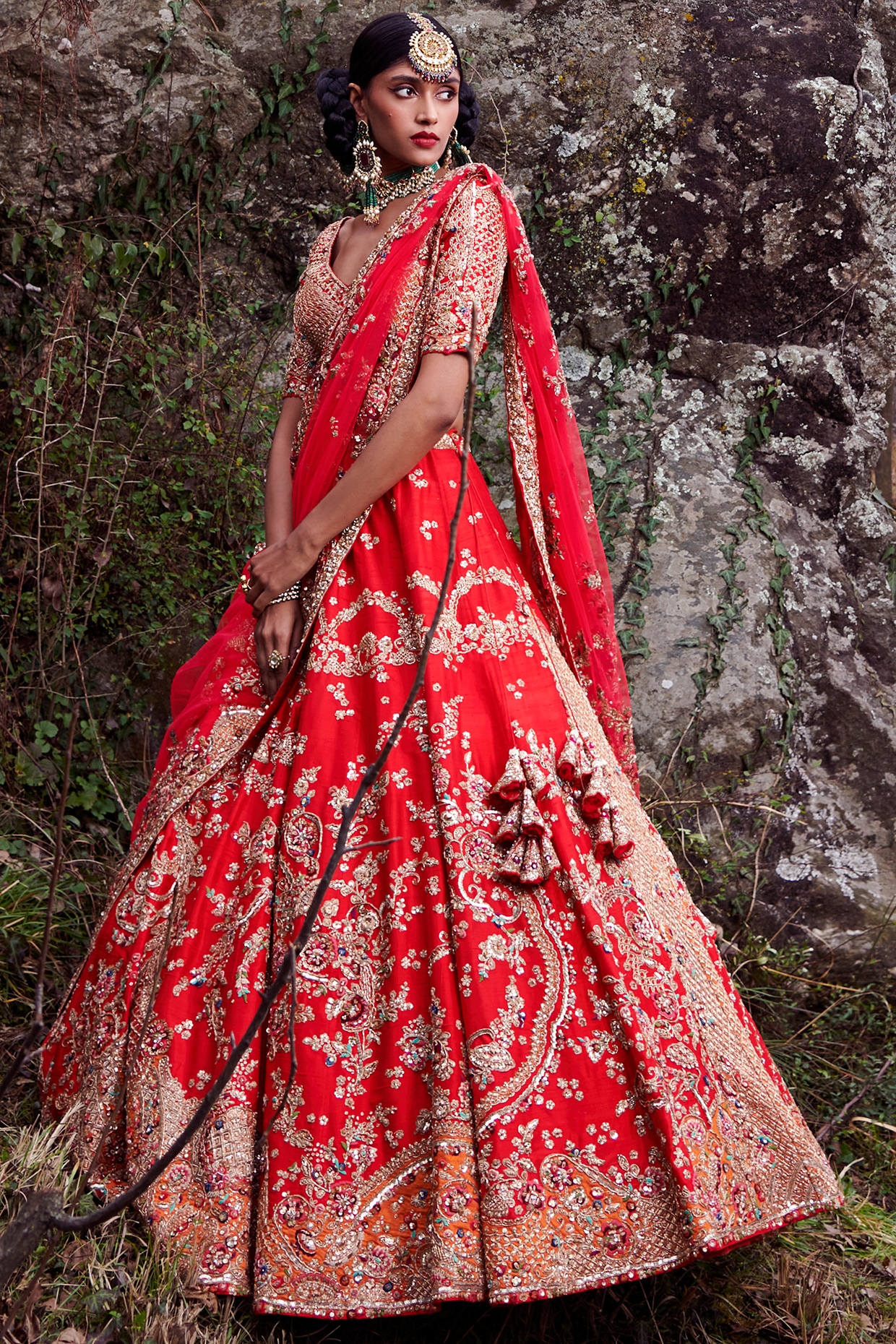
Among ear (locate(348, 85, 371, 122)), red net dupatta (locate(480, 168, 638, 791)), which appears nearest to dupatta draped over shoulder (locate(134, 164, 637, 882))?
red net dupatta (locate(480, 168, 638, 791))

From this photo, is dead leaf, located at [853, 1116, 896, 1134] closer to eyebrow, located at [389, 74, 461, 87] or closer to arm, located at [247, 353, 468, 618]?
arm, located at [247, 353, 468, 618]

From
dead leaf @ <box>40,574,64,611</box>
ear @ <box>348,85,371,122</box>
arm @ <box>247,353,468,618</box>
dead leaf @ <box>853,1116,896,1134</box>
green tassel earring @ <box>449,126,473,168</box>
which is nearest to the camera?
arm @ <box>247,353,468,618</box>

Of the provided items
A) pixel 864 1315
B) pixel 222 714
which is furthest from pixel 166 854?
pixel 864 1315

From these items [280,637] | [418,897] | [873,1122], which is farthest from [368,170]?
[873,1122]

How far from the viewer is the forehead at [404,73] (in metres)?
2.05

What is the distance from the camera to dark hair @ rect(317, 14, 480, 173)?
2.07m

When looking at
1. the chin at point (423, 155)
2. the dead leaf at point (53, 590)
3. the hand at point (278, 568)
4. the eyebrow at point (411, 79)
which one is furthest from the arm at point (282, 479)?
the dead leaf at point (53, 590)

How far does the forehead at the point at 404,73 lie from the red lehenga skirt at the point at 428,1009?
0.72 m

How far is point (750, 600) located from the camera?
10.5ft

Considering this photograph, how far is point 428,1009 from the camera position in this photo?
1.71m

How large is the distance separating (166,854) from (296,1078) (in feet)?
1.53

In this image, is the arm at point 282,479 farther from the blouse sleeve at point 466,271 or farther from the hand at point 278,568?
the blouse sleeve at point 466,271

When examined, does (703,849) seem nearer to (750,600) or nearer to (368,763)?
(750,600)

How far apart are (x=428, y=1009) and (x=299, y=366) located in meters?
1.32
